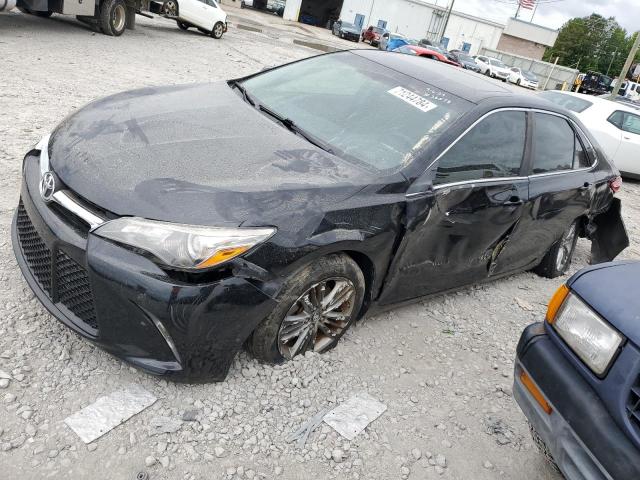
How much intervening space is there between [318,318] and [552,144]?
2294 mm

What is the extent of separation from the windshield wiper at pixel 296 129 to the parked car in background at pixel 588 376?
4.71 feet

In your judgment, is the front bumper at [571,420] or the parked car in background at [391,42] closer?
the front bumper at [571,420]

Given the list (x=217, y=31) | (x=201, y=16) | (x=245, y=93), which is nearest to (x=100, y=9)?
(x=201, y=16)

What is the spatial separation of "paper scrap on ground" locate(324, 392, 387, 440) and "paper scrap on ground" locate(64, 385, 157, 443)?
874 millimetres

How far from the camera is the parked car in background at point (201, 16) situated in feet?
55.0

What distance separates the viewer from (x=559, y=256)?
15.8ft

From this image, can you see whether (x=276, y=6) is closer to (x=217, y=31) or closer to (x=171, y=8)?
(x=217, y=31)

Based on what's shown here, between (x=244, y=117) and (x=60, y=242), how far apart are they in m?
1.31

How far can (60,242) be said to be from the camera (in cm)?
233

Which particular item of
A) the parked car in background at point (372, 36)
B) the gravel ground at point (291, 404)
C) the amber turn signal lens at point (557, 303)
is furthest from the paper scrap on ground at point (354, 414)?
the parked car in background at point (372, 36)

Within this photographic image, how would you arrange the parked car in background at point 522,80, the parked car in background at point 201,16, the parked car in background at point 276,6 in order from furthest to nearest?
the parked car in background at point 276,6 < the parked car in background at point 522,80 < the parked car in background at point 201,16

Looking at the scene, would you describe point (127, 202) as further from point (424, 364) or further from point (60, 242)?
point (424, 364)

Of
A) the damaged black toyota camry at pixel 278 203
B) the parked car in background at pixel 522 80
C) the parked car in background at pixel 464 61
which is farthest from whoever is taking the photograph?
the parked car in background at pixel 522 80

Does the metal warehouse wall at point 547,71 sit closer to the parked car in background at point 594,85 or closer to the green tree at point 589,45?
the parked car in background at point 594,85
